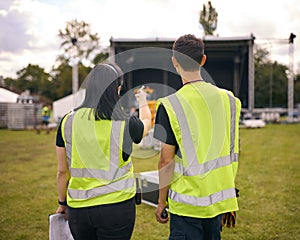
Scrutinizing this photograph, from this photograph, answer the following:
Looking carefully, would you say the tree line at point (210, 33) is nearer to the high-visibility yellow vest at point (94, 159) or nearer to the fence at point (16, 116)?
the fence at point (16, 116)

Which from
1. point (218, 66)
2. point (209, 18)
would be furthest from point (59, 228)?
point (209, 18)

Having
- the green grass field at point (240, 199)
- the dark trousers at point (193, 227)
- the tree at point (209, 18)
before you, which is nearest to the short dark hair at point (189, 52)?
the dark trousers at point (193, 227)

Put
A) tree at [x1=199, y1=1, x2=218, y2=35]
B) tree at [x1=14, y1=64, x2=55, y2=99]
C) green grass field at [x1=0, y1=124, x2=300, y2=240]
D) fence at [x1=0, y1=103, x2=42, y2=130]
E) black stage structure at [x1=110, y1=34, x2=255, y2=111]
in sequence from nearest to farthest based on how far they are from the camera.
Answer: green grass field at [x1=0, y1=124, x2=300, y2=240]
black stage structure at [x1=110, y1=34, x2=255, y2=111]
fence at [x1=0, y1=103, x2=42, y2=130]
tree at [x1=199, y1=1, x2=218, y2=35]
tree at [x1=14, y1=64, x2=55, y2=99]

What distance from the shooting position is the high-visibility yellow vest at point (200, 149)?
1.67 m

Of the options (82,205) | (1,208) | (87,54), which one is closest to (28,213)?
(1,208)

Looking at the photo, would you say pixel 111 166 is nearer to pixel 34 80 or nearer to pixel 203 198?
pixel 203 198

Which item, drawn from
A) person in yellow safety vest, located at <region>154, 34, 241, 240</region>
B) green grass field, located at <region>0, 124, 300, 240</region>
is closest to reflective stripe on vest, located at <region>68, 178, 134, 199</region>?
person in yellow safety vest, located at <region>154, 34, 241, 240</region>

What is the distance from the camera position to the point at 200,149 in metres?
1.68

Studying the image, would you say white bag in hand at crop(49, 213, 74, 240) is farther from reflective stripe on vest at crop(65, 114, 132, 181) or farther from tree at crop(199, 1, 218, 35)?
tree at crop(199, 1, 218, 35)

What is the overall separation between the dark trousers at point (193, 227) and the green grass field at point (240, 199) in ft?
5.72

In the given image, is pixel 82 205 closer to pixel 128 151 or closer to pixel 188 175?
pixel 128 151

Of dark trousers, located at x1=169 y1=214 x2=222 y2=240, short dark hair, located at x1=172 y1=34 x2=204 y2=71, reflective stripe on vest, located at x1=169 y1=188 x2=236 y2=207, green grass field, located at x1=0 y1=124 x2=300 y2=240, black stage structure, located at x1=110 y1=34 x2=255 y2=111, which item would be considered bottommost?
green grass field, located at x1=0 y1=124 x2=300 y2=240

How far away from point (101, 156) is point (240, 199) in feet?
11.1

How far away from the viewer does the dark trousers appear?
5.58 ft
